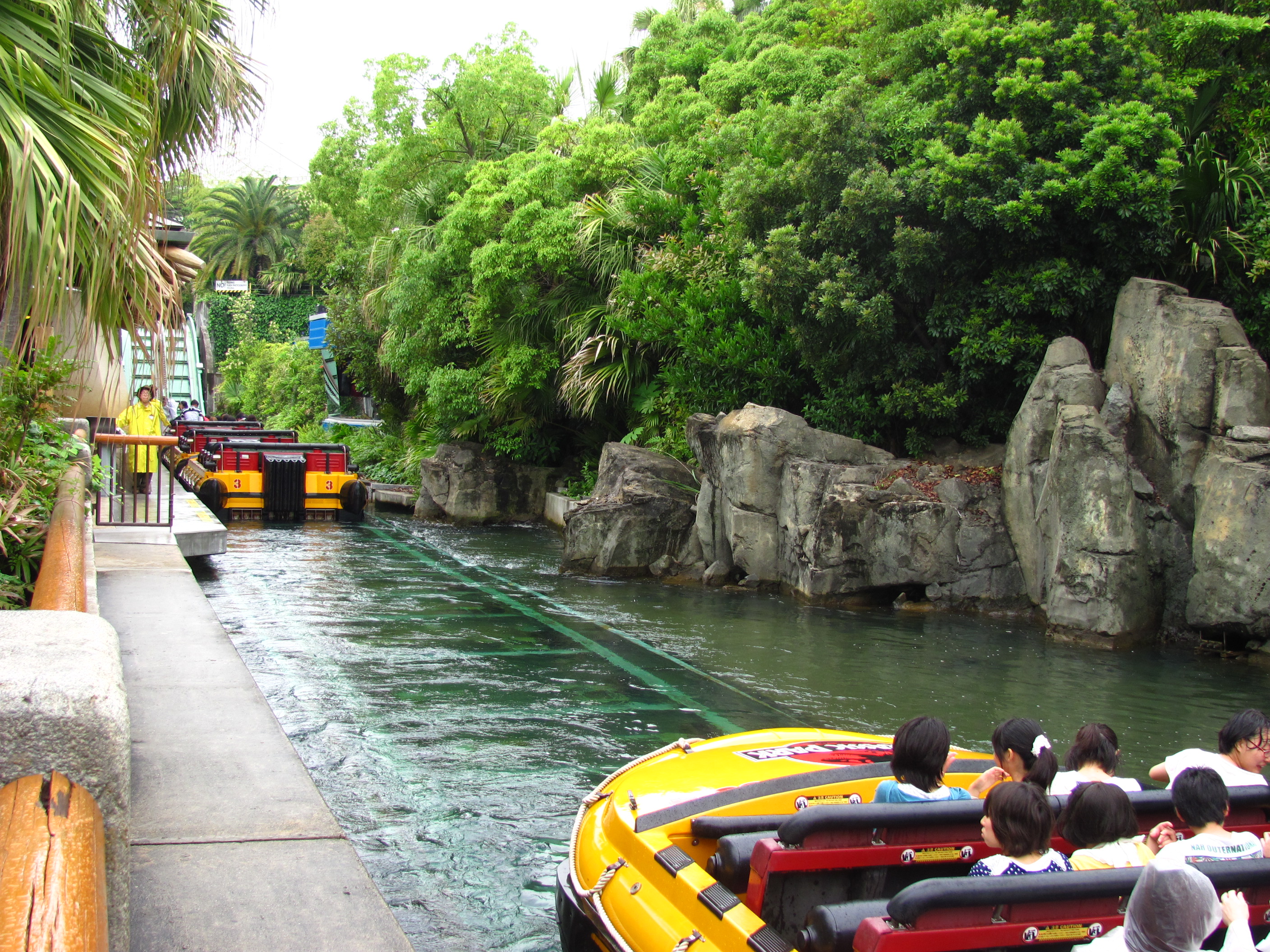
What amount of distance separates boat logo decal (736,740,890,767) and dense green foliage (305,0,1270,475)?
8.88 meters

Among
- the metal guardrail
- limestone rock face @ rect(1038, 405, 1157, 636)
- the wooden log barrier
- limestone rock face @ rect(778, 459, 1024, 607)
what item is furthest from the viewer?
limestone rock face @ rect(778, 459, 1024, 607)

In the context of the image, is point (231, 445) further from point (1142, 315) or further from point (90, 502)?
point (1142, 315)

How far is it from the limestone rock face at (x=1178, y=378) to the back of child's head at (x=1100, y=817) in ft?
28.4

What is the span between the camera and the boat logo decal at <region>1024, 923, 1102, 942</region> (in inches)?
103

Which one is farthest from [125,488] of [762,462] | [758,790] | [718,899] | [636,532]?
[718,899]

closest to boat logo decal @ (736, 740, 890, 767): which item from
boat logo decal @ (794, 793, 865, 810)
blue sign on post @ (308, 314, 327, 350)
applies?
boat logo decal @ (794, 793, 865, 810)

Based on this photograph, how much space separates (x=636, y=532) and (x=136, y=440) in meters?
6.98

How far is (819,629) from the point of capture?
11336 millimetres

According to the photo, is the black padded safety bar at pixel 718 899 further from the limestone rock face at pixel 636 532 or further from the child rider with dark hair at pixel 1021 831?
the limestone rock face at pixel 636 532

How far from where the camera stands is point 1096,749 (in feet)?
12.8

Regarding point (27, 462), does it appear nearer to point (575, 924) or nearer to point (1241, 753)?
point (575, 924)

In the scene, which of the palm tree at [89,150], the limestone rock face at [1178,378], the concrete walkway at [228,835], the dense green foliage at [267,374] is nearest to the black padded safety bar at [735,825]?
the concrete walkway at [228,835]

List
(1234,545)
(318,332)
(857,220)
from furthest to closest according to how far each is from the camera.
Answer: (318,332)
(857,220)
(1234,545)

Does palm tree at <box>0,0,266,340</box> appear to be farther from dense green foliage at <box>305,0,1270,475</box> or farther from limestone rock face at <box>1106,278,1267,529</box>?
limestone rock face at <box>1106,278,1267,529</box>
